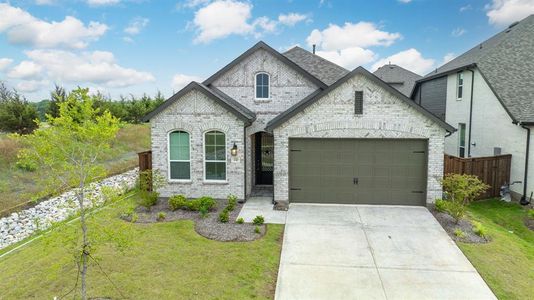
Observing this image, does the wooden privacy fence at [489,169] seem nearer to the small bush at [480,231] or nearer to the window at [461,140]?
the small bush at [480,231]

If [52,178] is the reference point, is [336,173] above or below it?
below

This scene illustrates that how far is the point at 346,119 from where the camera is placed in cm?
1199

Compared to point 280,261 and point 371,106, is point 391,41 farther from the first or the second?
point 280,261

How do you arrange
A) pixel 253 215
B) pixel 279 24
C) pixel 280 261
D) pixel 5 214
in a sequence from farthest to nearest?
pixel 279 24 → pixel 5 214 → pixel 253 215 → pixel 280 261

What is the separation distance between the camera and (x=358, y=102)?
1185cm

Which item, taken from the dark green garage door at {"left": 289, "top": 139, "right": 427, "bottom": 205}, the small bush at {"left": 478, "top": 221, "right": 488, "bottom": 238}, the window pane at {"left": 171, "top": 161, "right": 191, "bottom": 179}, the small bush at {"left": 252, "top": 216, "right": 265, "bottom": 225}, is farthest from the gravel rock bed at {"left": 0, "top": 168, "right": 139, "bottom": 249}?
the small bush at {"left": 478, "top": 221, "right": 488, "bottom": 238}

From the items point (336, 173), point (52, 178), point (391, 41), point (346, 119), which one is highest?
point (391, 41)

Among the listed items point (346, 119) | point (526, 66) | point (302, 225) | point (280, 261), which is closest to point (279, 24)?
point (346, 119)

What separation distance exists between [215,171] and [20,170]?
10252 millimetres

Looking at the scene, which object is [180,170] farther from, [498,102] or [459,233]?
[498,102]

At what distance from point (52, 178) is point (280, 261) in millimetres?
4907

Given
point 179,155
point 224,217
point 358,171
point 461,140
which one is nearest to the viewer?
point 224,217

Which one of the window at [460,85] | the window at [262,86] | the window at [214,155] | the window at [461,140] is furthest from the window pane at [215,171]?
the window at [460,85]

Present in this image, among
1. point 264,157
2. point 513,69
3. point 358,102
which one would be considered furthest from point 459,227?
point 513,69
